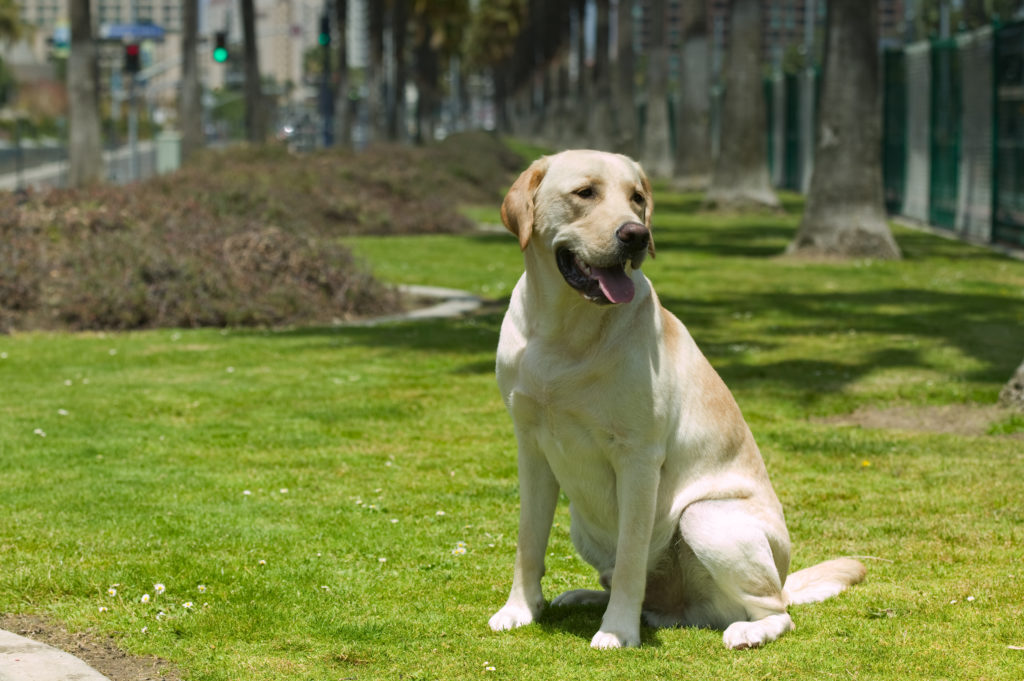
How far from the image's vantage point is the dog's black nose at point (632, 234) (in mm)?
4270

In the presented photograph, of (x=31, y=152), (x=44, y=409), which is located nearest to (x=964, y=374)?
(x=44, y=409)

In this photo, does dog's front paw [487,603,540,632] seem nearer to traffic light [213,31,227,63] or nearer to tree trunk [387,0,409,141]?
→ traffic light [213,31,227,63]

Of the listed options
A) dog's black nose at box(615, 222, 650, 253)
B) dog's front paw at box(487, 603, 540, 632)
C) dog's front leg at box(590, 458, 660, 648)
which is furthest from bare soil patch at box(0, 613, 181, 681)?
dog's black nose at box(615, 222, 650, 253)

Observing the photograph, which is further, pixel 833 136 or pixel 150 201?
pixel 833 136

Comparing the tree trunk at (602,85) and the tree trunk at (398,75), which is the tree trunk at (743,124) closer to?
the tree trunk at (602,85)

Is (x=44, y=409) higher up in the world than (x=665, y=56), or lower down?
lower down

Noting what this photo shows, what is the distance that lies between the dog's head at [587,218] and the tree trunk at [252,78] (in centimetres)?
2917

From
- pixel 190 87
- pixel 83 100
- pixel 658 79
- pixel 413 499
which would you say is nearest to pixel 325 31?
pixel 190 87

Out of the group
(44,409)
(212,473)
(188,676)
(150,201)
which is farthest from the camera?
(150,201)

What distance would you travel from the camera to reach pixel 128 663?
4648mm

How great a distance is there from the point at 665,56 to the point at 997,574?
33927 mm

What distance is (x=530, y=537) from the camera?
4.88 metres

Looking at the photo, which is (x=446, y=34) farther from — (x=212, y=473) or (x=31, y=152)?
(x=212, y=473)

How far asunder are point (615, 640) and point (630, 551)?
31 centimetres
